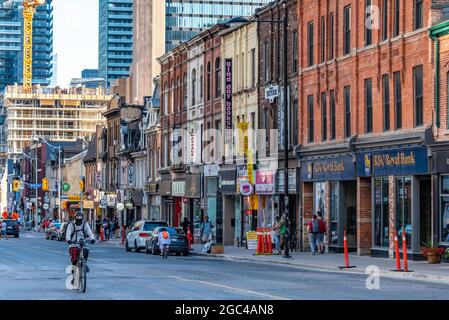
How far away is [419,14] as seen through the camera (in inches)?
1681

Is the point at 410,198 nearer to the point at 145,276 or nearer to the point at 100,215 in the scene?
the point at 145,276

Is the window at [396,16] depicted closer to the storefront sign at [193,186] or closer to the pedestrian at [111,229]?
the storefront sign at [193,186]

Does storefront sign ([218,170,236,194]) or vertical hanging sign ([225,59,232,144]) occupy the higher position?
vertical hanging sign ([225,59,232,144])

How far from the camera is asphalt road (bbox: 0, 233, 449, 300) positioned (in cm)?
2525

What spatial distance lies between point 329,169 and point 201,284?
75.3 feet

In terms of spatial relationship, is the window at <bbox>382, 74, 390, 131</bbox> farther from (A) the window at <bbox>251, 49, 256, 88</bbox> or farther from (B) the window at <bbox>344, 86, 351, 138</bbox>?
(A) the window at <bbox>251, 49, 256, 88</bbox>

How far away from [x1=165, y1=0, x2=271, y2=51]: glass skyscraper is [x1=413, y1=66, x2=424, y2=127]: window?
133853mm

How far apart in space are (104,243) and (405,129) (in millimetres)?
41790

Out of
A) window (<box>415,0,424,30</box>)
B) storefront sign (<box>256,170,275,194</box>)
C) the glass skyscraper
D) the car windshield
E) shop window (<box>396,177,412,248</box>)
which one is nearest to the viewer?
window (<box>415,0,424,30</box>)

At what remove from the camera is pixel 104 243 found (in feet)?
269

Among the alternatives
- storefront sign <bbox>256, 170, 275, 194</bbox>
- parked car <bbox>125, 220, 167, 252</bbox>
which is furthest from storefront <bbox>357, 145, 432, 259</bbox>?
parked car <bbox>125, 220, 167, 252</bbox>

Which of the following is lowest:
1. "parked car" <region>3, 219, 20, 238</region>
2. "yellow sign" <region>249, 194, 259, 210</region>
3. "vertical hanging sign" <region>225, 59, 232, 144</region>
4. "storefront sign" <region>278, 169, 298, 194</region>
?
"parked car" <region>3, 219, 20, 238</region>

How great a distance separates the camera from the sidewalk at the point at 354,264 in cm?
3419

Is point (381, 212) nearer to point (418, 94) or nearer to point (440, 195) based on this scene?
point (440, 195)
